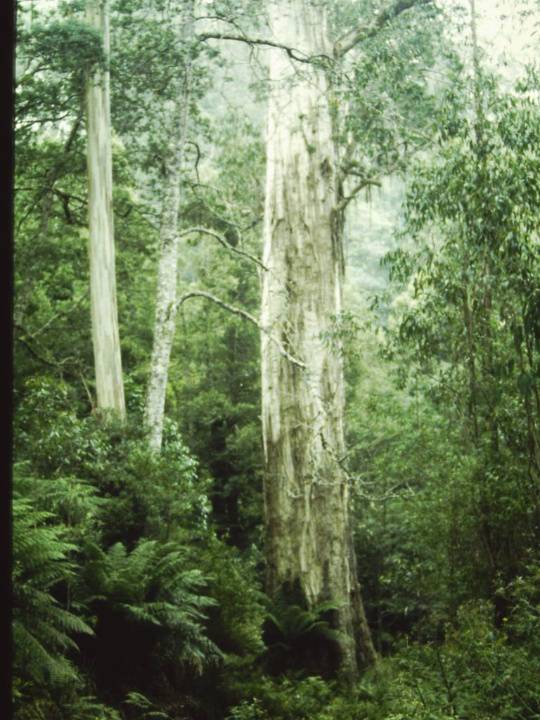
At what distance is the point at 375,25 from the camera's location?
1213 cm

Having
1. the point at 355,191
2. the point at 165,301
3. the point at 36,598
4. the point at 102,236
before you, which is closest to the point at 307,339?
the point at 165,301

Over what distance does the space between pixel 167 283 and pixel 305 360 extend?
223 cm

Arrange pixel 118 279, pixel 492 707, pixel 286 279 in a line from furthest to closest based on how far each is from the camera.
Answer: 1. pixel 118 279
2. pixel 286 279
3. pixel 492 707

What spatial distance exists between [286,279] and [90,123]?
12.3 feet

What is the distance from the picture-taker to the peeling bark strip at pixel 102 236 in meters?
10.8

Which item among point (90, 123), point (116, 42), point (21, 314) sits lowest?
point (21, 314)

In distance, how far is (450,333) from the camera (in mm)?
10148

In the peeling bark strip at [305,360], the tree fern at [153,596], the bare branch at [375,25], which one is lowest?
the tree fern at [153,596]

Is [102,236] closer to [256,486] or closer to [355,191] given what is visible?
[355,191]

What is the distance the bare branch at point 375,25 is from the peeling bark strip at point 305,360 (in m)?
0.40

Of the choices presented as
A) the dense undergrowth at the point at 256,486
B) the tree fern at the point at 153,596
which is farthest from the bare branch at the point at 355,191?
the tree fern at the point at 153,596

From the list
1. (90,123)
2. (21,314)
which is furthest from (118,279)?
(90,123)

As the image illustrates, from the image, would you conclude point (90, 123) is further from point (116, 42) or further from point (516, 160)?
point (516, 160)

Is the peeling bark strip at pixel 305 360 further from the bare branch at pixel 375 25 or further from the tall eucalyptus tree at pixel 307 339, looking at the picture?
the bare branch at pixel 375 25
